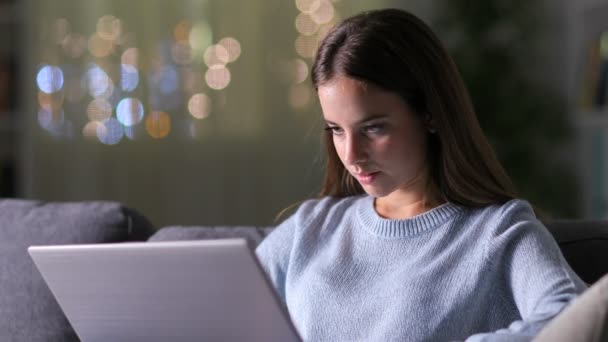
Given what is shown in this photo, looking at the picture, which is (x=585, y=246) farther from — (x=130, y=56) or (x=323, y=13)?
(x=130, y=56)

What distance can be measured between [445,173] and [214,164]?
2.75 metres

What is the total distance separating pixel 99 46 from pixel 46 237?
2.40 meters

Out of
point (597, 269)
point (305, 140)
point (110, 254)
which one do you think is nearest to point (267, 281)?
point (110, 254)

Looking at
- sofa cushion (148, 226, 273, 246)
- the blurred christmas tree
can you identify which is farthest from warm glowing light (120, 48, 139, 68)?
sofa cushion (148, 226, 273, 246)

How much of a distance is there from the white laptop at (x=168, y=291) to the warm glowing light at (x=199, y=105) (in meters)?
2.74

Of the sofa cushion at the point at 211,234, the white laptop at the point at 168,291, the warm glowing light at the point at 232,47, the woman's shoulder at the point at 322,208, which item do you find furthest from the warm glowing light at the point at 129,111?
the white laptop at the point at 168,291

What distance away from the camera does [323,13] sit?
4.04 meters

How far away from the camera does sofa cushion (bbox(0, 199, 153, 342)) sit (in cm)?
169

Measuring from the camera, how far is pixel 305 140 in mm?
4078

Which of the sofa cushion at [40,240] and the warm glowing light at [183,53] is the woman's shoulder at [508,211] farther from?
the warm glowing light at [183,53]

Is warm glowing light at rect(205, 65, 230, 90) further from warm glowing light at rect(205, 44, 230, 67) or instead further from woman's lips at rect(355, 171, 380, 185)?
woman's lips at rect(355, 171, 380, 185)

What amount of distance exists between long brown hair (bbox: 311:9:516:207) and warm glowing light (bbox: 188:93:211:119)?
263 centimetres

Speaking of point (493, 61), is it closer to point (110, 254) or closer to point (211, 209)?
point (211, 209)

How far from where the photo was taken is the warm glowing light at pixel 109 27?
4.04 meters
